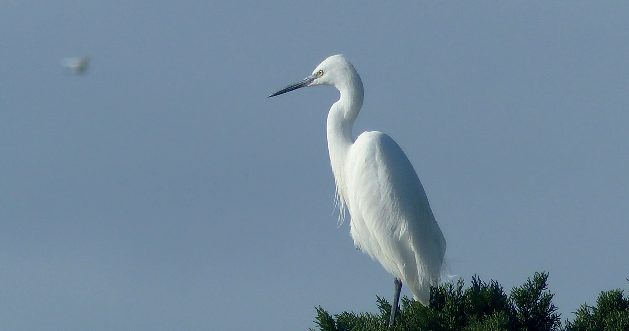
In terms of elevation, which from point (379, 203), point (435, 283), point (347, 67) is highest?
point (347, 67)

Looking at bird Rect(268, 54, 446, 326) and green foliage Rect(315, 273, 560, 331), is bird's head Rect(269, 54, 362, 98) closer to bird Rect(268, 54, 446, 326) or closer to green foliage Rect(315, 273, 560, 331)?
bird Rect(268, 54, 446, 326)

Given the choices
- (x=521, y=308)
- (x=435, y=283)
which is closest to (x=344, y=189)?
(x=435, y=283)

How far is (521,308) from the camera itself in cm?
890

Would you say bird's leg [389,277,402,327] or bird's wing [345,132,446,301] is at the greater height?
bird's wing [345,132,446,301]

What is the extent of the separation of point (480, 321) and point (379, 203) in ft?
6.22

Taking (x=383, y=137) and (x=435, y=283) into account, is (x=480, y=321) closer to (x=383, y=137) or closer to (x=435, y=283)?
(x=435, y=283)

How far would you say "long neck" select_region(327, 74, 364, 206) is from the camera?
10.1 meters

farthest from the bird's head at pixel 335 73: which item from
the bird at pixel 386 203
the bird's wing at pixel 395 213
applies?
the bird's wing at pixel 395 213

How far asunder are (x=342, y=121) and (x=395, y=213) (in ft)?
3.85

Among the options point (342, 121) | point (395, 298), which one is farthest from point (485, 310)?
point (342, 121)

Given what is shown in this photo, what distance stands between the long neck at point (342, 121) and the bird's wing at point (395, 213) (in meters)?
0.26

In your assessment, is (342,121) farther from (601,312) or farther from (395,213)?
(601,312)

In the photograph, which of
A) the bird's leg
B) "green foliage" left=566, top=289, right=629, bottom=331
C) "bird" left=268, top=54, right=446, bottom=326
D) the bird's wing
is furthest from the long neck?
"green foliage" left=566, top=289, right=629, bottom=331

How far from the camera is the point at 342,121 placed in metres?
10.2
